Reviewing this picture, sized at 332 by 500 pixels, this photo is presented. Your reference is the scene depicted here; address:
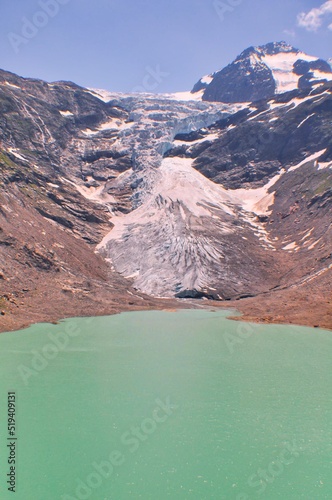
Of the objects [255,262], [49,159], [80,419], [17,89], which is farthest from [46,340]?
[17,89]

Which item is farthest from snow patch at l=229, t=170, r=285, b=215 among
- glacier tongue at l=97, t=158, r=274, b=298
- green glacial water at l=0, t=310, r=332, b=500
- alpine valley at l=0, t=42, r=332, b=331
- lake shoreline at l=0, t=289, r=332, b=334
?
green glacial water at l=0, t=310, r=332, b=500

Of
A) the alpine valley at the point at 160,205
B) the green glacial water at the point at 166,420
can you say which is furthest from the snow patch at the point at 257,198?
the green glacial water at the point at 166,420

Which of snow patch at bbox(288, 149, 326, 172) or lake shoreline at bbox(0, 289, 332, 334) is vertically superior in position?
snow patch at bbox(288, 149, 326, 172)

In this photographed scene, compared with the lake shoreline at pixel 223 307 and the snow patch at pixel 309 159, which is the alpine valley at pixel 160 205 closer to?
the lake shoreline at pixel 223 307

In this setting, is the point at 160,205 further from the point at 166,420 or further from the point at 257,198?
the point at 166,420

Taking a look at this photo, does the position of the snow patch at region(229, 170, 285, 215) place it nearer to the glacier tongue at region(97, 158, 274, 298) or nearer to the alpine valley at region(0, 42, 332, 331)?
the alpine valley at region(0, 42, 332, 331)

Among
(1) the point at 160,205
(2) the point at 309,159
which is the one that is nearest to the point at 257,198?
(2) the point at 309,159

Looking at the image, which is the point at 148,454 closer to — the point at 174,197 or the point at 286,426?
the point at 286,426
